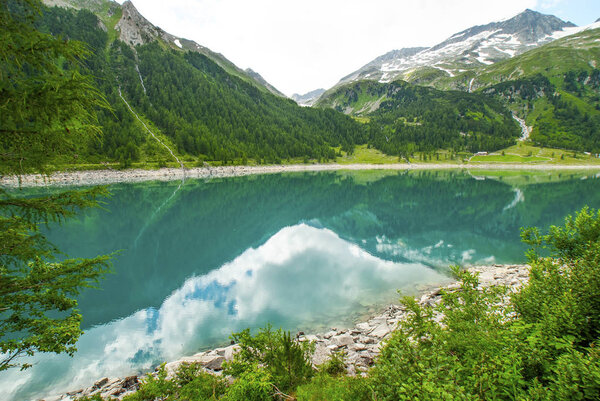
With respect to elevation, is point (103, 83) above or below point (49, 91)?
above

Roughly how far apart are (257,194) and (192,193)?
12.4 metres

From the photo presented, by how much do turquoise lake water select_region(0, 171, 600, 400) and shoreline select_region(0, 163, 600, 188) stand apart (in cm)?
2005

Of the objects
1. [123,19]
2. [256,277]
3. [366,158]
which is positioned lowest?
[256,277]

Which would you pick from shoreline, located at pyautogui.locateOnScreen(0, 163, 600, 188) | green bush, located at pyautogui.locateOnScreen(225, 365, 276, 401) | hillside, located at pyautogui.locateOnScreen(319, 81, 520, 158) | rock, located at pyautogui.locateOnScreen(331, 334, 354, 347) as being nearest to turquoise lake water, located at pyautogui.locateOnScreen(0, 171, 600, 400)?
rock, located at pyautogui.locateOnScreen(331, 334, 354, 347)

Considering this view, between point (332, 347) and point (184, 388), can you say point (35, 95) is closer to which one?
point (184, 388)

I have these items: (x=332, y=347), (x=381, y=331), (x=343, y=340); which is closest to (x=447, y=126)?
(x=381, y=331)

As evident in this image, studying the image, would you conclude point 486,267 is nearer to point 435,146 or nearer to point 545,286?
point 545,286

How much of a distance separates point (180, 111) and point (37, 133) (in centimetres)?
12403

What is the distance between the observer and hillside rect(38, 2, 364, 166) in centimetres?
8925

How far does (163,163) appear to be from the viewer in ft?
254

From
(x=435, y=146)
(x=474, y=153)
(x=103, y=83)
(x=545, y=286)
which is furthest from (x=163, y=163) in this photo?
(x=474, y=153)

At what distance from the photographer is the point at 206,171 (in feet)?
277

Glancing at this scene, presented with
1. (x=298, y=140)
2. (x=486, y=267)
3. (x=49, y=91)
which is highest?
(x=298, y=140)

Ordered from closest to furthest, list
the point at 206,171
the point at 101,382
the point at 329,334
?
the point at 101,382 → the point at 329,334 → the point at 206,171
